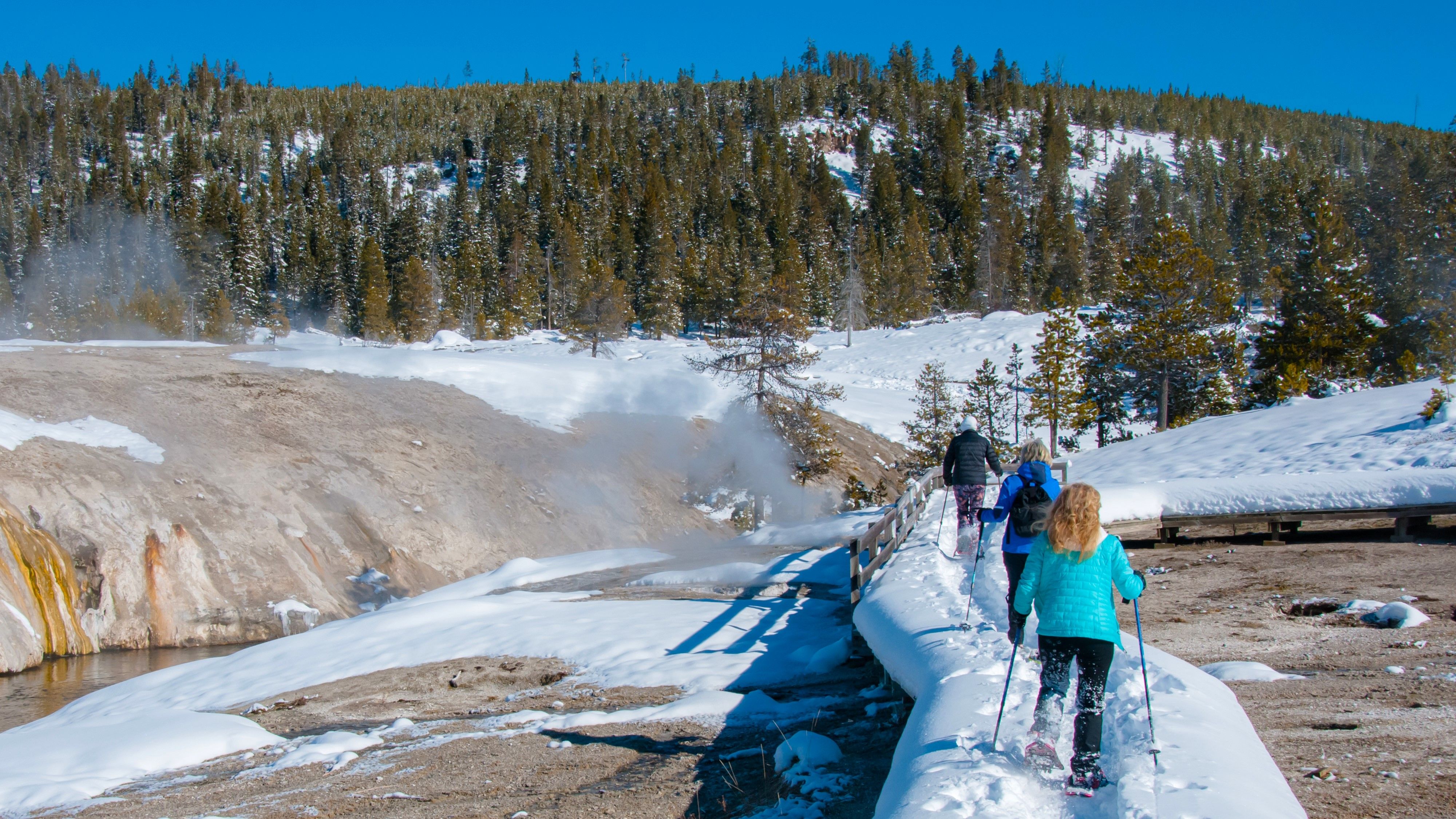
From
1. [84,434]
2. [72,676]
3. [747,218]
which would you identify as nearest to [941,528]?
[72,676]

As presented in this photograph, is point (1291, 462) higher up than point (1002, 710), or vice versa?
point (1291, 462)

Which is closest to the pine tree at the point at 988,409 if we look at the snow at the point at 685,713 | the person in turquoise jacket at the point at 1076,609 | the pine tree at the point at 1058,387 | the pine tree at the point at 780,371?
the pine tree at the point at 1058,387

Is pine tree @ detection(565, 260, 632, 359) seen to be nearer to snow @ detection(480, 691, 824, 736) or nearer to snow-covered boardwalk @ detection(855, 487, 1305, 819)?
snow @ detection(480, 691, 824, 736)

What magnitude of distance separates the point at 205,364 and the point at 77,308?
191 feet

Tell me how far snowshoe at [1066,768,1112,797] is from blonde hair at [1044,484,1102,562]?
3.48 ft

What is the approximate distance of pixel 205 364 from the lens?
84.1 ft

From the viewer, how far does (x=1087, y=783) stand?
4.32 metres

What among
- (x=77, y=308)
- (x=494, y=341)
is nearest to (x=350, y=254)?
(x=77, y=308)

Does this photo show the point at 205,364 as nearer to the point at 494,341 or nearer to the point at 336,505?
the point at 336,505

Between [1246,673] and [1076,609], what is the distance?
3408 millimetres

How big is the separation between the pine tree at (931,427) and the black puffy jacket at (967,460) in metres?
20.1

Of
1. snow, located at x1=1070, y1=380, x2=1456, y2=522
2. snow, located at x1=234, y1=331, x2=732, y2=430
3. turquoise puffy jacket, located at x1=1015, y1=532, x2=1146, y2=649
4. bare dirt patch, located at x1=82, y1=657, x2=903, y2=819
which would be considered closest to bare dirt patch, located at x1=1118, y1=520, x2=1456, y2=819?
snow, located at x1=1070, y1=380, x2=1456, y2=522

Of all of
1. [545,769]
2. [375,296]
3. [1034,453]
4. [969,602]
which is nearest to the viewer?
[545,769]

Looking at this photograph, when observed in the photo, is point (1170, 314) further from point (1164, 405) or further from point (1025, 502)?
point (1025, 502)
